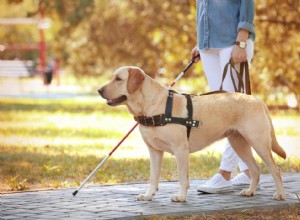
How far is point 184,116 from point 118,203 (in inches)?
38.5

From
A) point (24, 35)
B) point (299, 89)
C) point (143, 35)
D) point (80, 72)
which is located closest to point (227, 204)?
point (299, 89)

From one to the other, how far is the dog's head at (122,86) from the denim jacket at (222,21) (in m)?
1.19

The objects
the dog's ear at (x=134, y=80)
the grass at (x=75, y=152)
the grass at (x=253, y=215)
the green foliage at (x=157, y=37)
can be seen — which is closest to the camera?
the grass at (x=253, y=215)

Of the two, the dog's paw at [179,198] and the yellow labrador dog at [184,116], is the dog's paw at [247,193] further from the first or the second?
the dog's paw at [179,198]

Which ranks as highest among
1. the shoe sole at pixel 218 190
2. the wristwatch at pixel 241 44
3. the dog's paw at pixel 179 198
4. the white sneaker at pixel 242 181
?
the wristwatch at pixel 241 44

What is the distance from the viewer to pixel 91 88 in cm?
3419

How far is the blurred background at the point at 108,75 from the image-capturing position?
11.1 m

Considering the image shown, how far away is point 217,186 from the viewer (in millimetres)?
7910

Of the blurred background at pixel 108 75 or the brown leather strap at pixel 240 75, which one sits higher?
the brown leather strap at pixel 240 75

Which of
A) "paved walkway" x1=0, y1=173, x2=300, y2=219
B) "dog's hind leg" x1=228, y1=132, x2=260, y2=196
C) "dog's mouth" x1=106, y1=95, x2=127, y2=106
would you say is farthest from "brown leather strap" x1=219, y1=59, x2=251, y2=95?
"dog's mouth" x1=106, y1=95, x2=127, y2=106

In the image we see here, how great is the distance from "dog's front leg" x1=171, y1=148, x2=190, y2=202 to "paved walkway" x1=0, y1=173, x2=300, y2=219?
88mm

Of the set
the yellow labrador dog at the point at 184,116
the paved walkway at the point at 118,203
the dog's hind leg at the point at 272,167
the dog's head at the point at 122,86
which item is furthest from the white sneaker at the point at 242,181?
the dog's head at the point at 122,86

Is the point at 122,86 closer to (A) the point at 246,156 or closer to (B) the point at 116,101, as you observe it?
(B) the point at 116,101

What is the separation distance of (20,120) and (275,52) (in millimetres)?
6228
